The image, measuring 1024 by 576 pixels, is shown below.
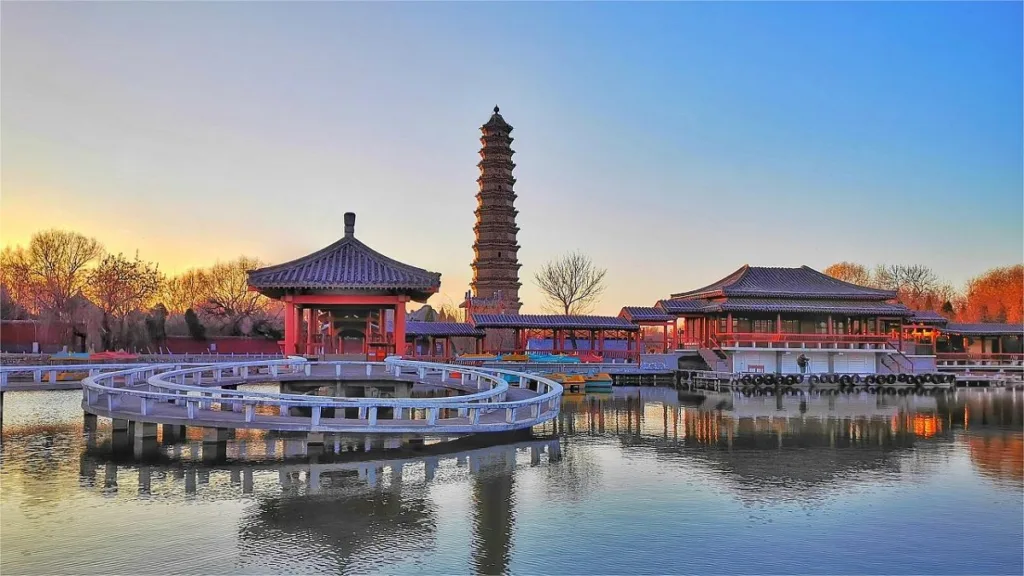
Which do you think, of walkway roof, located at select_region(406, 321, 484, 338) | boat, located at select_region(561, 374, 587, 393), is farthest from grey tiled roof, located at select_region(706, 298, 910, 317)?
walkway roof, located at select_region(406, 321, 484, 338)

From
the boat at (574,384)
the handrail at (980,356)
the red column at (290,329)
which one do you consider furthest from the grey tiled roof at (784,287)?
the red column at (290,329)

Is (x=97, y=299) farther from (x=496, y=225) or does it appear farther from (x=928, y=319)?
(x=928, y=319)

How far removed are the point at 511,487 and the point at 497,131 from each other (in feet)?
204

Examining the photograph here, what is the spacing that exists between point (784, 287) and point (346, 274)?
3624 centimetres

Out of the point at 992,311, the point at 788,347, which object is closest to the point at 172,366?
the point at 788,347

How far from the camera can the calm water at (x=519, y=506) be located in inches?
404

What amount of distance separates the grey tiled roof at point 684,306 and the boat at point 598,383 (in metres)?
11.1

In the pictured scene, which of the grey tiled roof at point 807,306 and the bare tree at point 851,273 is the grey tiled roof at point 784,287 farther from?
the bare tree at point 851,273

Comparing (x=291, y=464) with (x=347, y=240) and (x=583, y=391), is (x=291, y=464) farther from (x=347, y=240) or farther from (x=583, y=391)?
(x=583, y=391)

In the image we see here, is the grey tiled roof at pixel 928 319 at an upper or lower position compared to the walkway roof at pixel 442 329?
A: upper

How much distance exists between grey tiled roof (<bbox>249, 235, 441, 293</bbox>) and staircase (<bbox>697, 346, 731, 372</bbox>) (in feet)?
87.3

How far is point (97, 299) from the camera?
193 ft

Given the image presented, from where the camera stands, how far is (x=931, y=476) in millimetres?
16875

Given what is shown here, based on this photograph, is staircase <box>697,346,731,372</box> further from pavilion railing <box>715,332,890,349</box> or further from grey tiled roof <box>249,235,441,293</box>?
grey tiled roof <box>249,235,441,293</box>
